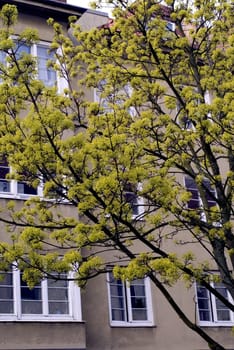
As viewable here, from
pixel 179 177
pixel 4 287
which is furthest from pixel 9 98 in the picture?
pixel 179 177

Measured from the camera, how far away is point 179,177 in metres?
17.7

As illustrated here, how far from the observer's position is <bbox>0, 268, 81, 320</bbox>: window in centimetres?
1403

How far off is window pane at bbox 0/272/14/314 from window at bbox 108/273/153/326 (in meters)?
2.51

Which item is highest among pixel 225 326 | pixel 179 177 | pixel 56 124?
pixel 179 177

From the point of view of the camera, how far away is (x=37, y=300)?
1444 centimetres

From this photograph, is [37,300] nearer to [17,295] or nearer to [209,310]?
[17,295]

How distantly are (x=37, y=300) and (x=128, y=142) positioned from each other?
592 centimetres

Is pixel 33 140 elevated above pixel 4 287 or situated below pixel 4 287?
above

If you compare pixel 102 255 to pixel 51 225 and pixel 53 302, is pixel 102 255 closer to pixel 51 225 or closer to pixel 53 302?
pixel 53 302

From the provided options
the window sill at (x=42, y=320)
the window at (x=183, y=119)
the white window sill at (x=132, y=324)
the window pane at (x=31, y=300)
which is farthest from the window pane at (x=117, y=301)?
the window at (x=183, y=119)

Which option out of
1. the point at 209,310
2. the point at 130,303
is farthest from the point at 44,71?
the point at 209,310

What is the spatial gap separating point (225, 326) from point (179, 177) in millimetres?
4023

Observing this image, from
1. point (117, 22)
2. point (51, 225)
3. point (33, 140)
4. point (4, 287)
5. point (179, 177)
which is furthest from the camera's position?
point (179, 177)

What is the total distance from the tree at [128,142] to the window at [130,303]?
18.1ft
